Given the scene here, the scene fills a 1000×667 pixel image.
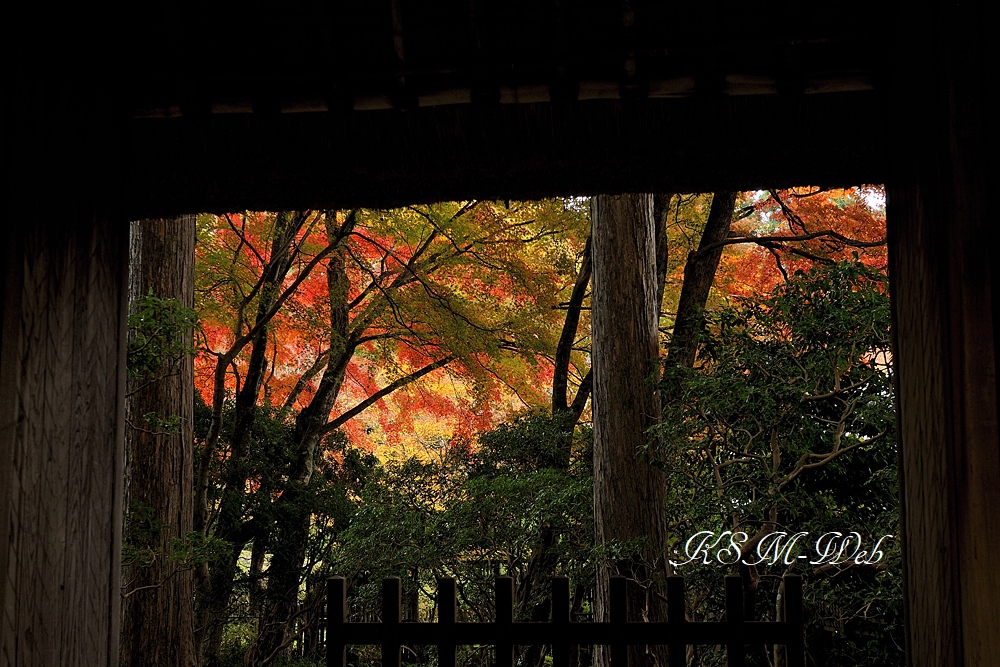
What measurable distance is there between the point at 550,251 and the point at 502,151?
7031mm

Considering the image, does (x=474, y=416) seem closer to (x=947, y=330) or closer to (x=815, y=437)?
(x=815, y=437)

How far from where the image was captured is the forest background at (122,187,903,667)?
4691 millimetres

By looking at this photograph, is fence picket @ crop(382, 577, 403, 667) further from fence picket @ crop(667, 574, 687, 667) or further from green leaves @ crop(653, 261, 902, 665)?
green leaves @ crop(653, 261, 902, 665)

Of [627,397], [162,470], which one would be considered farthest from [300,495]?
[627,397]

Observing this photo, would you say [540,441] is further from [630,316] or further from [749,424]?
[749,424]

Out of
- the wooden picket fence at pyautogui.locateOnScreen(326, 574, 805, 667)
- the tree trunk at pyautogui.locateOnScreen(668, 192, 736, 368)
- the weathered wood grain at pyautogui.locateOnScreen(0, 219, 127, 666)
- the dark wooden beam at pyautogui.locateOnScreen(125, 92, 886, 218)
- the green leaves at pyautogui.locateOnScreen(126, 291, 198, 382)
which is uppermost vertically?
the tree trunk at pyautogui.locateOnScreen(668, 192, 736, 368)

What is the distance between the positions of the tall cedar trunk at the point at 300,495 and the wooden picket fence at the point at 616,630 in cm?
539

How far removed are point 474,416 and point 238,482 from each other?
2837 mm

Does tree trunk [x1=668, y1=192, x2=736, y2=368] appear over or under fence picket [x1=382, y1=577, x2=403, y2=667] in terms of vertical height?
over

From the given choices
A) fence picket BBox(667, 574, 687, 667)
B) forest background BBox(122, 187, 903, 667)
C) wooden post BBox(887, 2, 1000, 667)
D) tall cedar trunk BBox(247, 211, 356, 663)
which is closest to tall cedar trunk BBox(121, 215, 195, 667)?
forest background BBox(122, 187, 903, 667)

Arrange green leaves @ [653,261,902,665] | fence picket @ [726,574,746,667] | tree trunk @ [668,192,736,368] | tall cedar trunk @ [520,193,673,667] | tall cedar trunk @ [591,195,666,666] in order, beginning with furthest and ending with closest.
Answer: tree trunk @ [668,192,736,368]
tall cedar trunk @ [520,193,673,667]
tall cedar trunk @ [591,195,666,666]
green leaves @ [653,261,902,665]
fence picket @ [726,574,746,667]

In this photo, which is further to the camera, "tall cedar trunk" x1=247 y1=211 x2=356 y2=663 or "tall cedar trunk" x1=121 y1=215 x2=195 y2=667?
"tall cedar trunk" x1=247 y1=211 x2=356 y2=663

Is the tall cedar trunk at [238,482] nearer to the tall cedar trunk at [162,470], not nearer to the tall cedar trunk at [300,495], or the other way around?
the tall cedar trunk at [300,495]

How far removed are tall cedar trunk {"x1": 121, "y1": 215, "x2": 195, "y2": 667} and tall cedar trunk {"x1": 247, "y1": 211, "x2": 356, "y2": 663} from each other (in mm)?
1793
